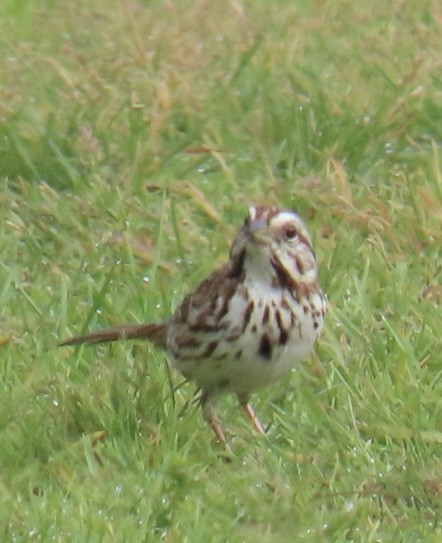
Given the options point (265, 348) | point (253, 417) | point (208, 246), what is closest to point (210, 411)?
point (253, 417)

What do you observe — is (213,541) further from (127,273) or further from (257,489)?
(127,273)

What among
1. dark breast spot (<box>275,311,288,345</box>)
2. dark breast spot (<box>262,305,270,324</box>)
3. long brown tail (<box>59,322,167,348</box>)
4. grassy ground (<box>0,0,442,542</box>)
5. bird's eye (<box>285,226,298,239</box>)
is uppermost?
bird's eye (<box>285,226,298,239</box>)

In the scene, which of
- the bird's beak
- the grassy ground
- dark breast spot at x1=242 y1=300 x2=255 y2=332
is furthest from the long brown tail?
the bird's beak

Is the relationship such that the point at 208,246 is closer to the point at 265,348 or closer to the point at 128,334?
the point at 128,334

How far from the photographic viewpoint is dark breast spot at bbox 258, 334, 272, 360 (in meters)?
5.09

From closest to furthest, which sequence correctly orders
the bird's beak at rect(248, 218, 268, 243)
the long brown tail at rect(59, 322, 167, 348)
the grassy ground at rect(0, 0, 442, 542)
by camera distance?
1. the grassy ground at rect(0, 0, 442, 542)
2. the bird's beak at rect(248, 218, 268, 243)
3. the long brown tail at rect(59, 322, 167, 348)

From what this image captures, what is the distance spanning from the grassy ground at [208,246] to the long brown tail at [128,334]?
8 cm

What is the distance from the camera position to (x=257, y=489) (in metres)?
4.84

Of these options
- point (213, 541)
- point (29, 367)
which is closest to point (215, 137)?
point (29, 367)

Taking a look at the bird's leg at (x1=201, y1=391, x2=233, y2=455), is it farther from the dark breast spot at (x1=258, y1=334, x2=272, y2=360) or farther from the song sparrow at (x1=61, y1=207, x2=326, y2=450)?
the dark breast spot at (x1=258, y1=334, x2=272, y2=360)

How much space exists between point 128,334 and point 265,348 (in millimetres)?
672

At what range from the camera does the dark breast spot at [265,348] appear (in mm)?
5086

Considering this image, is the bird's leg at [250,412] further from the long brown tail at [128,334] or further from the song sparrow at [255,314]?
the long brown tail at [128,334]

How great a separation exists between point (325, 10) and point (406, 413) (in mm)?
4004
